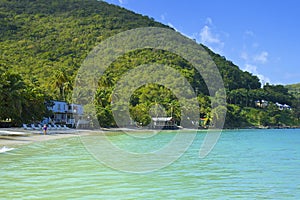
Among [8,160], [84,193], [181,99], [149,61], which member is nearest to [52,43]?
[149,61]

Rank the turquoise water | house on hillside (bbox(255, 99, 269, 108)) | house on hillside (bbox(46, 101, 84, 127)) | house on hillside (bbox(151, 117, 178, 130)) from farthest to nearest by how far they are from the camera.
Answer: house on hillside (bbox(255, 99, 269, 108)), house on hillside (bbox(151, 117, 178, 130)), house on hillside (bbox(46, 101, 84, 127)), the turquoise water

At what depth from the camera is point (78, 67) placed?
100750 millimetres

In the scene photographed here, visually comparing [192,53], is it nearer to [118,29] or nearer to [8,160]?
[118,29]

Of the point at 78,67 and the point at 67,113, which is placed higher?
the point at 78,67

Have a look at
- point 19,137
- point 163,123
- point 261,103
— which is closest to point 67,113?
point 163,123

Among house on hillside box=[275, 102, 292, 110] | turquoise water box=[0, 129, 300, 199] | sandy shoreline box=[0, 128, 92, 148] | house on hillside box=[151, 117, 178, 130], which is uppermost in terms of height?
house on hillside box=[275, 102, 292, 110]

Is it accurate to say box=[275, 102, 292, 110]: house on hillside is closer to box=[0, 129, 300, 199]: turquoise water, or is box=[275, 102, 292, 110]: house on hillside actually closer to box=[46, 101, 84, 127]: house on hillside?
box=[46, 101, 84, 127]: house on hillside

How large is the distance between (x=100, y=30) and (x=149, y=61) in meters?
31.0

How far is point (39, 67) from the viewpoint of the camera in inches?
3777

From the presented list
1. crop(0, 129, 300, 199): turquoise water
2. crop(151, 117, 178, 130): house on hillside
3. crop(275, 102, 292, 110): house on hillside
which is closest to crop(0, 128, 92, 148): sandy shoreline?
crop(0, 129, 300, 199): turquoise water

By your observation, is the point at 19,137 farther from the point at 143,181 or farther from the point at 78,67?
the point at 78,67

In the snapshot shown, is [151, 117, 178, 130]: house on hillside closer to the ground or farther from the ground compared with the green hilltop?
closer to the ground

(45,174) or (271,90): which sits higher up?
(271,90)

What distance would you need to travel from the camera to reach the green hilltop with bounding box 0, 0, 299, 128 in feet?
212
